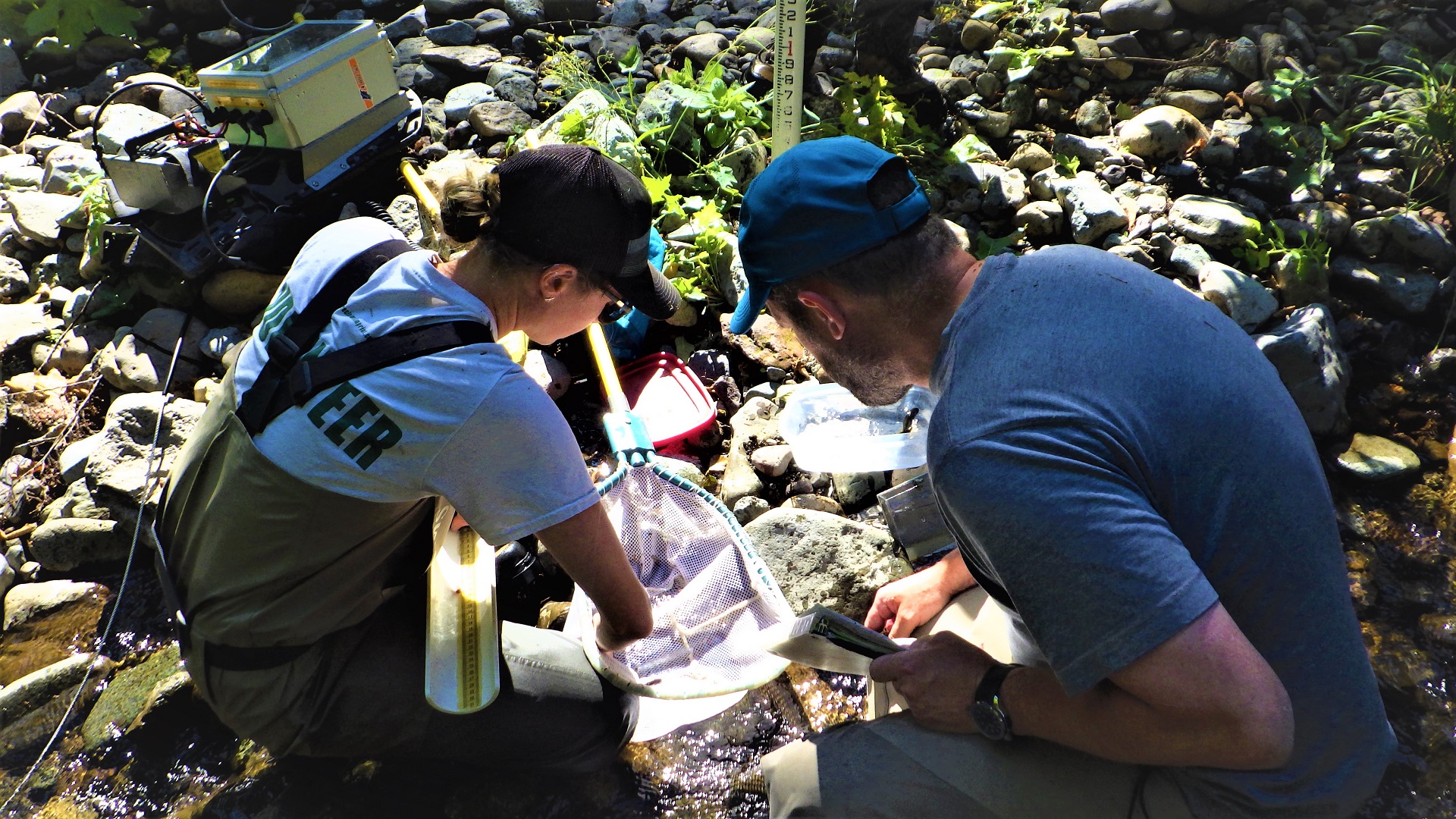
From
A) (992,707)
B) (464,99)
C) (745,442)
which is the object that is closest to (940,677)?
(992,707)

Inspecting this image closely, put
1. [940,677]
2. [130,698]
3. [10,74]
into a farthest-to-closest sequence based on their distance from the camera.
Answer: [10,74] < [130,698] < [940,677]

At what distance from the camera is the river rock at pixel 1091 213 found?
4363 mm

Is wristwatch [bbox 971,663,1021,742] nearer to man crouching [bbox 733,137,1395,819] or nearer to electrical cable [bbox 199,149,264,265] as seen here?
man crouching [bbox 733,137,1395,819]

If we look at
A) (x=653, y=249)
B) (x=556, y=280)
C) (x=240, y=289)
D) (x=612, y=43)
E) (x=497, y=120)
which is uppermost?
(x=556, y=280)

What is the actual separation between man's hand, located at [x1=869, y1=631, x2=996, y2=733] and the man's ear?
71 cm

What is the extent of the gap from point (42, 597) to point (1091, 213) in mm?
4860

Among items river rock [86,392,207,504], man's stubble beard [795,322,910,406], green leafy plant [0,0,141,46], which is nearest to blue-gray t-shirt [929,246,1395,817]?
man's stubble beard [795,322,910,406]

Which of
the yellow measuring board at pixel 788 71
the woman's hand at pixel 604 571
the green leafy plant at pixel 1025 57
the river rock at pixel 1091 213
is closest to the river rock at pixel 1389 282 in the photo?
the river rock at pixel 1091 213

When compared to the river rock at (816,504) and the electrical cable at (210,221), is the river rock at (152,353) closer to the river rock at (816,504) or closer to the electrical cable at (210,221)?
the electrical cable at (210,221)

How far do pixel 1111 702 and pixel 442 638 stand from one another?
5.67 feet

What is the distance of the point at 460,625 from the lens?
255 centimetres

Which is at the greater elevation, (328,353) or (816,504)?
(328,353)

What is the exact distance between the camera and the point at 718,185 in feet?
15.4

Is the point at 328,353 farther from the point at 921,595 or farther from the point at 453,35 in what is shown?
the point at 453,35
